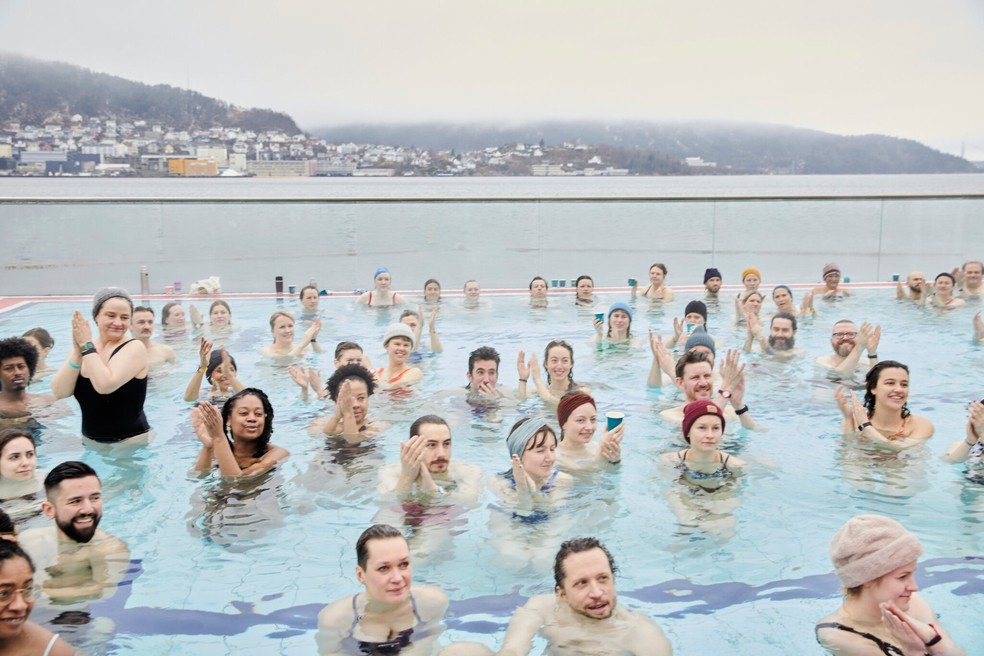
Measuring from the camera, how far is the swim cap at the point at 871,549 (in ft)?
11.4

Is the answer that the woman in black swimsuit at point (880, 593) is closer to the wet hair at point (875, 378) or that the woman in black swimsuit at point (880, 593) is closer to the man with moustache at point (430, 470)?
the man with moustache at point (430, 470)

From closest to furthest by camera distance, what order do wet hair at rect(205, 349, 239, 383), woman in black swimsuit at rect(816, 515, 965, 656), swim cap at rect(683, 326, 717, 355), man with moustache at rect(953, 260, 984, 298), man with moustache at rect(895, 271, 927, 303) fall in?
woman in black swimsuit at rect(816, 515, 965, 656) < wet hair at rect(205, 349, 239, 383) < swim cap at rect(683, 326, 717, 355) < man with moustache at rect(895, 271, 927, 303) < man with moustache at rect(953, 260, 984, 298)

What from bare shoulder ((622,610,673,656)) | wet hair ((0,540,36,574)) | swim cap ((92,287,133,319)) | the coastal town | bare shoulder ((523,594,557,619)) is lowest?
bare shoulder ((622,610,673,656))

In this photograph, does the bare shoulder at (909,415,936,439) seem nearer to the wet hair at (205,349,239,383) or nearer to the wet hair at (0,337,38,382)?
the wet hair at (205,349,239,383)

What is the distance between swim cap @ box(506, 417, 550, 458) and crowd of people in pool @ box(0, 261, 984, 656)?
0.5 inches

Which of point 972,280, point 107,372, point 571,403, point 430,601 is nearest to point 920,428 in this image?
point 571,403

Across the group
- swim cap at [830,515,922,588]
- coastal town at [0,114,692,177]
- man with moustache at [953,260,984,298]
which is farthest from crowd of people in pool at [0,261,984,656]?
coastal town at [0,114,692,177]

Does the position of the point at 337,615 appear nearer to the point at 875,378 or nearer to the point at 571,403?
the point at 571,403

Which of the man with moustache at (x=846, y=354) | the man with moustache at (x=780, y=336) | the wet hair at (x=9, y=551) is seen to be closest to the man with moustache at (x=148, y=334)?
the wet hair at (x=9, y=551)

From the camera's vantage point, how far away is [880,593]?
11.6 ft

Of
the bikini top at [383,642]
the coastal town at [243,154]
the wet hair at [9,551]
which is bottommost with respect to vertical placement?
the bikini top at [383,642]

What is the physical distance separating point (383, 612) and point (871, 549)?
2171 millimetres

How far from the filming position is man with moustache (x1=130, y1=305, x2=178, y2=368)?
30.5 feet

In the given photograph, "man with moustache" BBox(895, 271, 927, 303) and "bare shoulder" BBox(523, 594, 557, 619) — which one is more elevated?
"man with moustache" BBox(895, 271, 927, 303)
